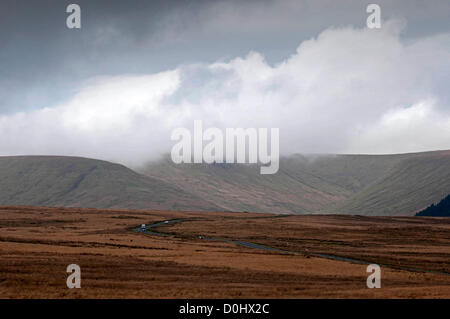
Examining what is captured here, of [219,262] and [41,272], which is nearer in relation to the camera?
Result: [41,272]

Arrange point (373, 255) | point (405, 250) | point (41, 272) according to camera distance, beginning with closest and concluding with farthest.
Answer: point (41, 272) → point (373, 255) → point (405, 250)

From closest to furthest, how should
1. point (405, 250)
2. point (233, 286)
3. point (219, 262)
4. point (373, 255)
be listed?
1. point (233, 286)
2. point (219, 262)
3. point (373, 255)
4. point (405, 250)

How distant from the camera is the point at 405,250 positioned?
10700 centimetres

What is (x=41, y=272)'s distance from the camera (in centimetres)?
5672

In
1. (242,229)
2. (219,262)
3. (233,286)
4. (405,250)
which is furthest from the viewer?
(242,229)
